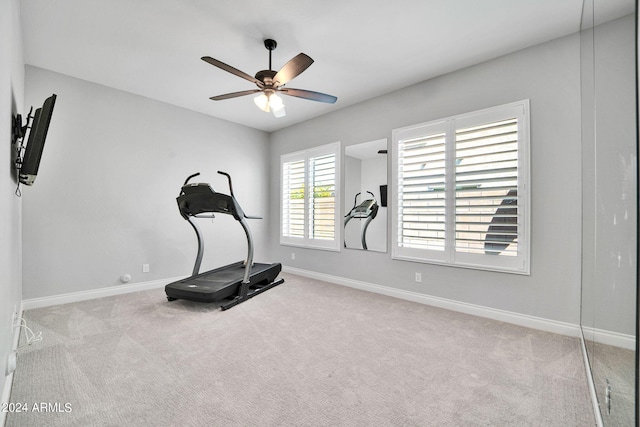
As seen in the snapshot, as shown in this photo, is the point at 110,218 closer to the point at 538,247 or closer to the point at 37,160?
the point at 37,160

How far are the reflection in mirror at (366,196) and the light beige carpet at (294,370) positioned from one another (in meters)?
1.22

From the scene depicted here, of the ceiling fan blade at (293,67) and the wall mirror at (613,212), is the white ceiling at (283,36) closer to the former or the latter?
the ceiling fan blade at (293,67)

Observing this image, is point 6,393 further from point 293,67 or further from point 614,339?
point 614,339


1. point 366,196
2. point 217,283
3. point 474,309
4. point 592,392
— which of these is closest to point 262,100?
point 366,196

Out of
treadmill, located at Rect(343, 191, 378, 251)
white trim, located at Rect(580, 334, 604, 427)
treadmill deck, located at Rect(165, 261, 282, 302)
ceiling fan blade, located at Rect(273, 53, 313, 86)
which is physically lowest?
white trim, located at Rect(580, 334, 604, 427)

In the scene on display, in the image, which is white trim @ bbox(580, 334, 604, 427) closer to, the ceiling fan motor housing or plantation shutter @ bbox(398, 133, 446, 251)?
plantation shutter @ bbox(398, 133, 446, 251)

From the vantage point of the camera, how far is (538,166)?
8.82ft

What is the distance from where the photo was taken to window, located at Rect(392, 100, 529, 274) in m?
2.78

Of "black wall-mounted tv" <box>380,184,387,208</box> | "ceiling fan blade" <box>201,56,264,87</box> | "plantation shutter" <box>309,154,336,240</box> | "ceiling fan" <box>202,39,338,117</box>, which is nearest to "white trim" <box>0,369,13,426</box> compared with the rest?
"ceiling fan blade" <box>201,56,264,87</box>

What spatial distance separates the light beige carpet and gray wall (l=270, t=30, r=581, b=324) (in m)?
0.33

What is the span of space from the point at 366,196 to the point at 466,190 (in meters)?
1.40

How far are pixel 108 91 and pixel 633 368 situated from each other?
5.27 m

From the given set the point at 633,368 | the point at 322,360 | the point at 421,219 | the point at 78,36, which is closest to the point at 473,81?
the point at 421,219

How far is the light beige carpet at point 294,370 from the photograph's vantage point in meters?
1.51
